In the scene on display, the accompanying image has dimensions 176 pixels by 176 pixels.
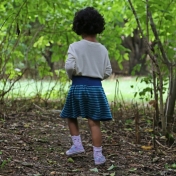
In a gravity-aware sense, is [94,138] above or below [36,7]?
below

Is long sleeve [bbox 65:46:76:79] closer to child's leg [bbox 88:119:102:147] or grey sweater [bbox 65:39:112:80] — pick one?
grey sweater [bbox 65:39:112:80]

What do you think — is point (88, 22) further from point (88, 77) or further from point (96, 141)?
point (96, 141)

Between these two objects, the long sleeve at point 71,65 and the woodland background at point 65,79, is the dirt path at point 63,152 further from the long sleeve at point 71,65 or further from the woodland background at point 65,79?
the long sleeve at point 71,65

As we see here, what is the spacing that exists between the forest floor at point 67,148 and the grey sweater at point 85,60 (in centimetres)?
80

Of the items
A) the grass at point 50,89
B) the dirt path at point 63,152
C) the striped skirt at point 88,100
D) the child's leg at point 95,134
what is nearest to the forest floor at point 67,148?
the dirt path at point 63,152

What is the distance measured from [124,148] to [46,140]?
850 mm

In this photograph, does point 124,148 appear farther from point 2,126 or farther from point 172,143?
point 2,126

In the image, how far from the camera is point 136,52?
2502cm

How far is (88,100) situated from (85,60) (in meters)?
0.35

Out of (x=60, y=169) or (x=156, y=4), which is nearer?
(x=60, y=169)

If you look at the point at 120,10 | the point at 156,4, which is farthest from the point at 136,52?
the point at 156,4

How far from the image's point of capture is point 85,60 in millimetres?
3324

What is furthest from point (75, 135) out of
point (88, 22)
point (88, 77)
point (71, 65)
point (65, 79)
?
point (65, 79)

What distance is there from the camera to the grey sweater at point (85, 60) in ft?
10.8
